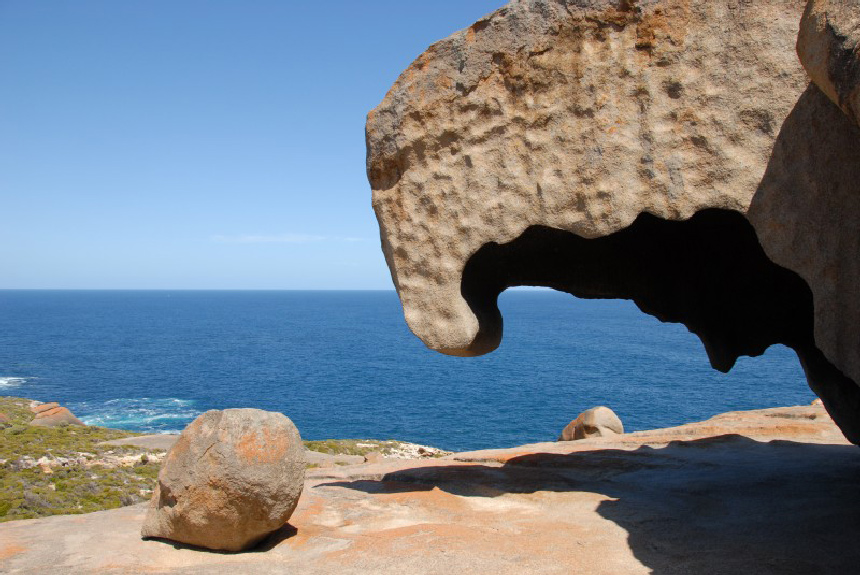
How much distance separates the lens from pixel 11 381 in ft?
176

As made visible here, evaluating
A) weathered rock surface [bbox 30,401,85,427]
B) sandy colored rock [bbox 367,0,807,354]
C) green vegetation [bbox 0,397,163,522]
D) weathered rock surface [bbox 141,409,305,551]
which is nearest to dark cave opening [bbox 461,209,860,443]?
sandy colored rock [bbox 367,0,807,354]

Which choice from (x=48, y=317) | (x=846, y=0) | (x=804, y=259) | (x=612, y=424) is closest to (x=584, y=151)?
(x=804, y=259)

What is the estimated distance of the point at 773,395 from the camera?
49.5 meters

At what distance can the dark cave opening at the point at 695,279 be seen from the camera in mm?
10562

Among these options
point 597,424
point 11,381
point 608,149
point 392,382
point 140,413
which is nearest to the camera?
point 608,149

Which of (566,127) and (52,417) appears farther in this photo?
(52,417)

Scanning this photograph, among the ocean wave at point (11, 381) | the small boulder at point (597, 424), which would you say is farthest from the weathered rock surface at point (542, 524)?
the ocean wave at point (11, 381)

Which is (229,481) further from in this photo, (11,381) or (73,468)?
(11,381)

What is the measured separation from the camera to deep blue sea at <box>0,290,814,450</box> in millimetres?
41969

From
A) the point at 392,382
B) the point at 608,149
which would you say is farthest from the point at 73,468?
the point at 392,382

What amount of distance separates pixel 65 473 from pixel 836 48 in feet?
72.9

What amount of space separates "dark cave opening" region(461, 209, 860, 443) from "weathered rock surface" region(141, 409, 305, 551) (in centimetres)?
393

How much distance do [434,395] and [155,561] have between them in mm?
45606

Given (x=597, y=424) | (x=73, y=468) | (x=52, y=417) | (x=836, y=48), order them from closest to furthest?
(x=836, y=48), (x=597, y=424), (x=73, y=468), (x=52, y=417)
